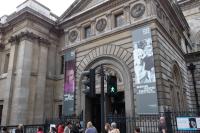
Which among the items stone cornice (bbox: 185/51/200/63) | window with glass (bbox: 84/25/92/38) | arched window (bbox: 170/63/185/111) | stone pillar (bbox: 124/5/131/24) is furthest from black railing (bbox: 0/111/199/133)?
stone cornice (bbox: 185/51/200/63)

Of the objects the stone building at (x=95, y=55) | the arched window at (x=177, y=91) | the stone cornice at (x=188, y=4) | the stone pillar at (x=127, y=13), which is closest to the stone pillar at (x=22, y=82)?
the stone building at (x=95, y=55)

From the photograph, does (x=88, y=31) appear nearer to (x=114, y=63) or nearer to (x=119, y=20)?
(x=119, y=20)

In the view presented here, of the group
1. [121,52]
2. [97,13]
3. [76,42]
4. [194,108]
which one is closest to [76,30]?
[76,42]

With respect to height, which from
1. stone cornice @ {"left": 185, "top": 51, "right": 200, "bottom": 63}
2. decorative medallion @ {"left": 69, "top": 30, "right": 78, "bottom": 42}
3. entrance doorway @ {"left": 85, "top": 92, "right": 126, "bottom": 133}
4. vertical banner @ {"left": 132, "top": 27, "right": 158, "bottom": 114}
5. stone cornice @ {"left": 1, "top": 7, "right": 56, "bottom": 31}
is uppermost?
stone cornice @ {"left": 1, "top": 7, "right": 56, "bottom": 31}

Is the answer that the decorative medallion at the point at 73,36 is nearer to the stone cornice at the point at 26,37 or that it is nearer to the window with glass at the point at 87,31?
the window with glass at the point at 87,31

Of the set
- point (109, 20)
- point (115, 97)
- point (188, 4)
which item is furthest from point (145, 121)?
point (188, 4)

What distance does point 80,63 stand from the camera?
21.2 metres

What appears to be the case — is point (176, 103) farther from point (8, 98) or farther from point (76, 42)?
point (8, 98)

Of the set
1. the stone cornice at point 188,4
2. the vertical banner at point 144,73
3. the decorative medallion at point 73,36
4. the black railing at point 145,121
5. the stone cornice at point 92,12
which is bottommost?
the black railing at point 145,121

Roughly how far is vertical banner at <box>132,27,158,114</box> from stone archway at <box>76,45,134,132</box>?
642 millimetres

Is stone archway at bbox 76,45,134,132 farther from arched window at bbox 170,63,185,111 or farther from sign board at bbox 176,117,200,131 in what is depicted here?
sign board at bbox 176,117,200,131

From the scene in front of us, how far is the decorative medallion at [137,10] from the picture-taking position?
717 inches

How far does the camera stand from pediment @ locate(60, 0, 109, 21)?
Answer: 22.1 meters

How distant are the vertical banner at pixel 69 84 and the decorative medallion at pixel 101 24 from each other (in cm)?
360
